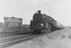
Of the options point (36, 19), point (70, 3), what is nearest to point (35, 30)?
point (36, 19)

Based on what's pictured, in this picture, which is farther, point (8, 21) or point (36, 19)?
point (8, 21)

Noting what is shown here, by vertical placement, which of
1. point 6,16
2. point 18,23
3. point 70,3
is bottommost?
point 18,23

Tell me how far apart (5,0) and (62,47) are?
14.0m

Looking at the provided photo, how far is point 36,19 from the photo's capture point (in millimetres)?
17391

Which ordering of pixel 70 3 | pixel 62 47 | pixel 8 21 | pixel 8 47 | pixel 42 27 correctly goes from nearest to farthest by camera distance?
pixel 8 47 < pixel 62 47 < pixel 70 3 < pixel 42 27 < pixel 8 21

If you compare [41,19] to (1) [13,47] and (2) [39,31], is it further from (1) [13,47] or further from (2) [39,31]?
(1) [13,47]

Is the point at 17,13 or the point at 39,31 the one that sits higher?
the point at 17,13

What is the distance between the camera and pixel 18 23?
25.5 m

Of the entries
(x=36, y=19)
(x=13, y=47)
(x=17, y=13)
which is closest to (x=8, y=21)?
(x=17, y=13)

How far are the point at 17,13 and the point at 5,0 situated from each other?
8945 mm

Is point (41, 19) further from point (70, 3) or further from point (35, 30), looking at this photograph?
point (70, 3)

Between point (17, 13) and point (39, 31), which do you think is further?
point (17, 13)

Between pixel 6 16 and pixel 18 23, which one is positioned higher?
pixel 6 16

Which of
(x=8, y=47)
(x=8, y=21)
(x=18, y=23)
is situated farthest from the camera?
(x=18, y=23)
